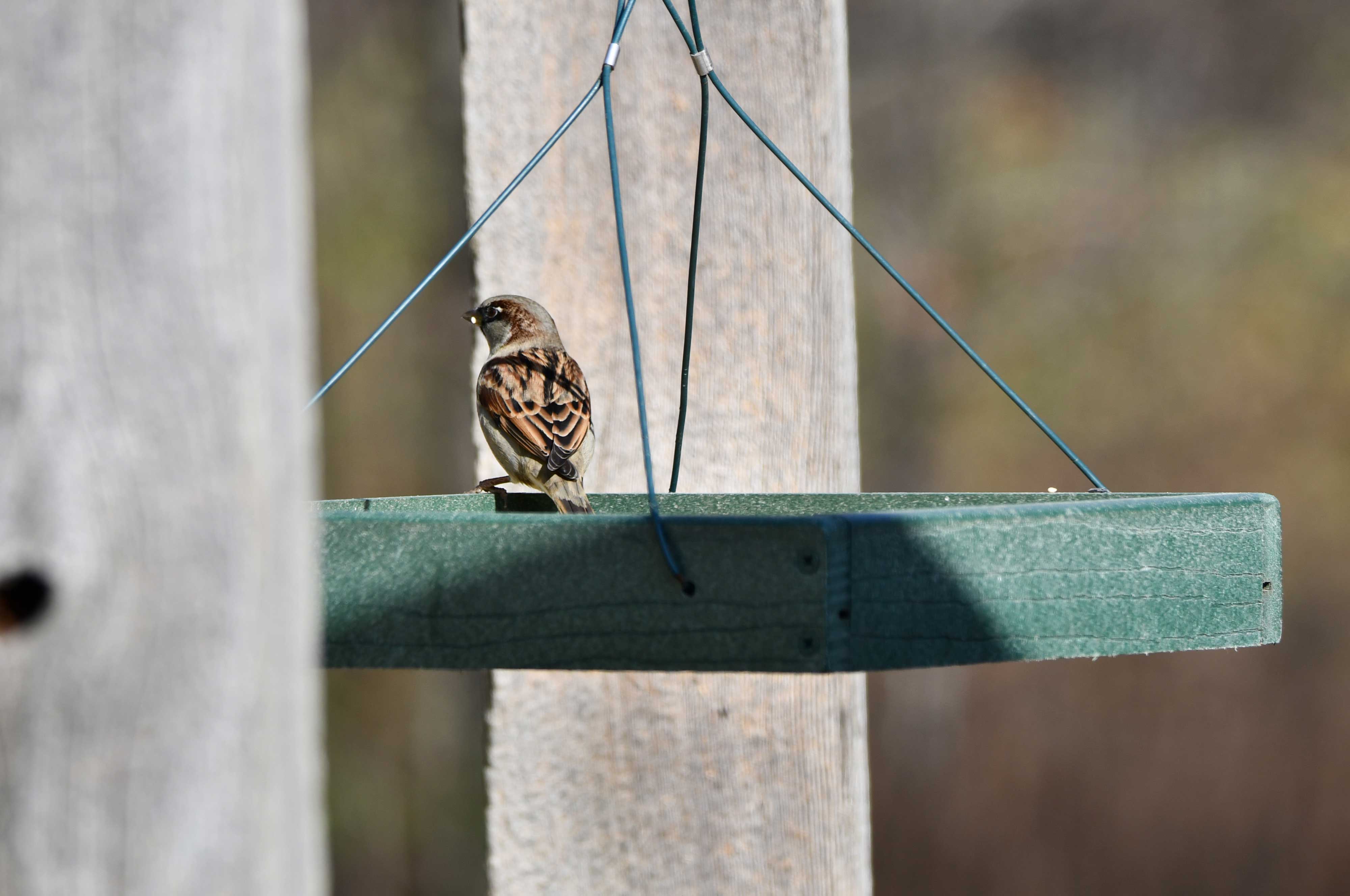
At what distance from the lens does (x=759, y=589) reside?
140 cm

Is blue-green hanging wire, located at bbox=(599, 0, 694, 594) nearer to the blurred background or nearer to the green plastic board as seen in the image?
the green plastic board

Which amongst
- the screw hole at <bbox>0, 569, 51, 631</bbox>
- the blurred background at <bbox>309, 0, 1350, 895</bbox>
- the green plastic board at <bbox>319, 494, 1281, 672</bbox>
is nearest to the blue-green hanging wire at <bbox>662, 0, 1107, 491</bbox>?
the green plastic board at <bbox>319, 494, 1281, 672</bbox>

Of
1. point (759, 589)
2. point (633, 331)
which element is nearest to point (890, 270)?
point (633, 331)

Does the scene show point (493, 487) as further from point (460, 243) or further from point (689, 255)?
point (460, 243)

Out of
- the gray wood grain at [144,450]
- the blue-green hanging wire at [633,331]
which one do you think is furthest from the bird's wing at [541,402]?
the gray wood grain at [144,450]

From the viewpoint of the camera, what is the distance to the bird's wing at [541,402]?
9.37ft

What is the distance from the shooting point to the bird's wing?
2857 mm

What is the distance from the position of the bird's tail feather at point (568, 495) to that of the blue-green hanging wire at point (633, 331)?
0.22 meters

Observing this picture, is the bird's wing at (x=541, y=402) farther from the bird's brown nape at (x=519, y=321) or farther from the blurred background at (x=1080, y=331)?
the blurred background at (x=1080, y=331)

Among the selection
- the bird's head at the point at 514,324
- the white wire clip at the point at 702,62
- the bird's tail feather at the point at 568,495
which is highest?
the white wire clip at the point at 702,62

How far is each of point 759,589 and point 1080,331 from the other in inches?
247

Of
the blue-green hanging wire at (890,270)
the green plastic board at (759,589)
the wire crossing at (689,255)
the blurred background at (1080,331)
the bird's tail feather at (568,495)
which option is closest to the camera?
the green plastic board at (759,589)

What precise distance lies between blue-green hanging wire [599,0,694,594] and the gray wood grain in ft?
1.92

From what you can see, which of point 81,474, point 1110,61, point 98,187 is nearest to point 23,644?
point 81,474
